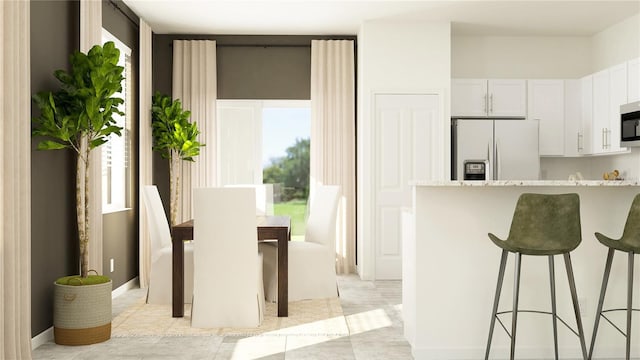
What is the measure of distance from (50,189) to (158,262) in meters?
1.13

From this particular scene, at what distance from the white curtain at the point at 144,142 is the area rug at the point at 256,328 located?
1056mm

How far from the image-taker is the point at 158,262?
477 centimetres

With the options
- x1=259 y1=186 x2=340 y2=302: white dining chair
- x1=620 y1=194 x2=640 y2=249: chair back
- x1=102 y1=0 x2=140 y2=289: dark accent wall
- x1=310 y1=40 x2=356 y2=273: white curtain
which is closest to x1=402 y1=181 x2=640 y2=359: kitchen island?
x1=620 y1=194 x2=640 y2=249: chair back

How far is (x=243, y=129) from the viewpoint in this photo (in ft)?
22.6

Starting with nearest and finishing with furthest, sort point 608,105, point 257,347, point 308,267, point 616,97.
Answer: point 257,347
point 308,267
point 616,97
point 608,105

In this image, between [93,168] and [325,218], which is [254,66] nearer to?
[325,218]

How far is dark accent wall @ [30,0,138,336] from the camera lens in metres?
3.76

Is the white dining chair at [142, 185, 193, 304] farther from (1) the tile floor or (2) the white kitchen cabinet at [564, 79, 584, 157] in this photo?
(2) the white kitchen cabinet at [564, 79, 584, 157]

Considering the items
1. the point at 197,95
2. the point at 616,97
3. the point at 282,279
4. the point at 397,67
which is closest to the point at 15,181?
the point at 282,279

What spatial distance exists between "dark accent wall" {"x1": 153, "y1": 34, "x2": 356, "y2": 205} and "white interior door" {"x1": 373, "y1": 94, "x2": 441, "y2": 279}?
43.9 inches

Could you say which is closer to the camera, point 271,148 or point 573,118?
point 573,118

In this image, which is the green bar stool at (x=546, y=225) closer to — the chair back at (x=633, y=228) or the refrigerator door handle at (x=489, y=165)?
the chair back at (x=633, y=228)

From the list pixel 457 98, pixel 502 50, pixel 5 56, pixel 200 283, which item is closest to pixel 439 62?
pixel 457 98

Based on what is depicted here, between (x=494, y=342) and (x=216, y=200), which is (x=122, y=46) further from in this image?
(x=494, y=342)
